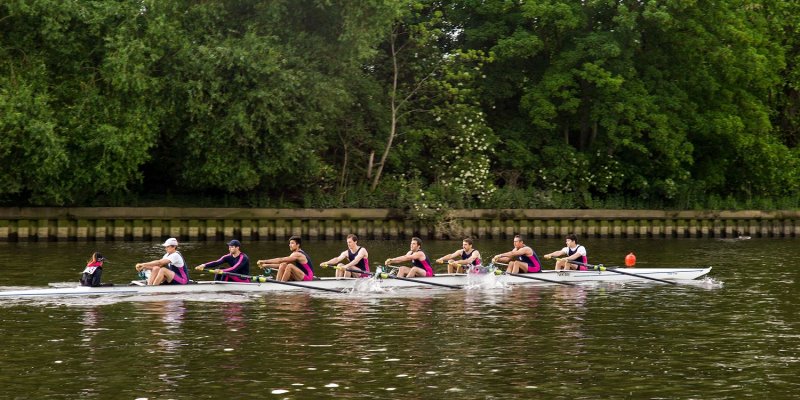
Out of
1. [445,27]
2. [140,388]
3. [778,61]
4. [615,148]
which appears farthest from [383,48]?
[140,388]

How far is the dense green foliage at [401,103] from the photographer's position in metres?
50.7

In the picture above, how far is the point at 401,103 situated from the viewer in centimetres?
6116

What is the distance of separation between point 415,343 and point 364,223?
35.0 meters

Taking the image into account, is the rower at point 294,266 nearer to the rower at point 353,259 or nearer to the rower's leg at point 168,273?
the rower at point 353,259

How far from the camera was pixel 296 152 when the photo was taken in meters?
54.8

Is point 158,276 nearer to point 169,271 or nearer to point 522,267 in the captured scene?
point 169,271

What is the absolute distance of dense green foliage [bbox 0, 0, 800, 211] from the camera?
1994 inches

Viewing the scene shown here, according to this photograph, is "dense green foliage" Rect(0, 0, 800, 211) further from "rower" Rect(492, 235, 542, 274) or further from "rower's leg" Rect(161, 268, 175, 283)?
"rower's leg" Rect(161, 268, 175, 283)

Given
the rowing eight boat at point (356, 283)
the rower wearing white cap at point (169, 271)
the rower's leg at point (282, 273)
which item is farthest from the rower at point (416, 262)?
the rower wearing white cap at point (169, 271)

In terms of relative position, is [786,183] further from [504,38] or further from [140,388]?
[140,388]

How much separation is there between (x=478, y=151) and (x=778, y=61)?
18.9 metres

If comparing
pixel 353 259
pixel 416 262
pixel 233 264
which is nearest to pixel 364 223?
pixel 416 262

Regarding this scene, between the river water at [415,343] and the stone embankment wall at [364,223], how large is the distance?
663 inches

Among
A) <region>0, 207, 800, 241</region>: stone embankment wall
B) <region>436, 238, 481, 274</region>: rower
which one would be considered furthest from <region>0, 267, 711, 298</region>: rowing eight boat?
<region>0, 207, 800, 241</region>: stone embankment wall
